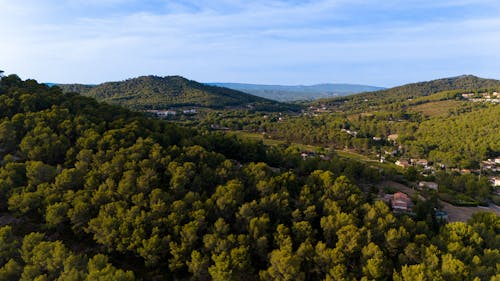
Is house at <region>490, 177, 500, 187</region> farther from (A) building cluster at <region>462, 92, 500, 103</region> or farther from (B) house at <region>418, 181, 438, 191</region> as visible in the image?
(A) building cluster at <region>462, 92, 500, 103</region>

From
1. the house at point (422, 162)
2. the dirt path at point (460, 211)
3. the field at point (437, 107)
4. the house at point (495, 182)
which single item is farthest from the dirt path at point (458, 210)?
the field at point (437, 107)

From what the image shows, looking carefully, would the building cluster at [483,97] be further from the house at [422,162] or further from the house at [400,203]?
the house at [400,203]

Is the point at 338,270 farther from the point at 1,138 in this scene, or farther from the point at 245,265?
the point at 1,138

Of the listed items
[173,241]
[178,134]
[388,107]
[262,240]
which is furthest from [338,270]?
[388,107]

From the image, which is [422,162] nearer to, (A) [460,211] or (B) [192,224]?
(A) [460,211]

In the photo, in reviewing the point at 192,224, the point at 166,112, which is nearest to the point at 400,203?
the point at 192,224

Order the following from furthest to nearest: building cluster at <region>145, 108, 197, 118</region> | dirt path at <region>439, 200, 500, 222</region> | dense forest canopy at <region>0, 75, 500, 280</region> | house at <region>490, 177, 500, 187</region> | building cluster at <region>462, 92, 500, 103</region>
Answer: building cluster at <region>462, 92, 500, 103</region>
building cluster at <region>145, 108, 197, 118</region>
house at <region>490, 177, 500, 187</region>
dirt path at <region>439, 200, 500, 222</region>
dense forest canopy at <region>0, 75, 500, 280</region>

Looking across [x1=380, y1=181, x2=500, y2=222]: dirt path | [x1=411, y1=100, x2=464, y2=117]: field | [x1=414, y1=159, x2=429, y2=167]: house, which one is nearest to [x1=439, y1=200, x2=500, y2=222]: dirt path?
[x1=380, y1=181, x2=500, y2=222]: dirt path
